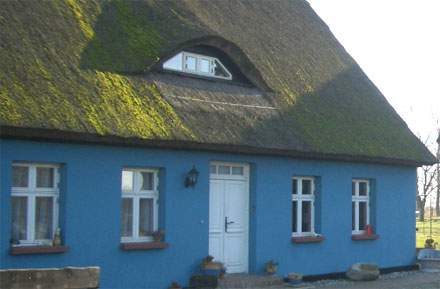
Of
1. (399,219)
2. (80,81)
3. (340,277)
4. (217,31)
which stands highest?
(217,31)

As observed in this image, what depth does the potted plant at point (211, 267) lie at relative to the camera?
15258mm

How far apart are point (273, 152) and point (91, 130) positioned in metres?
4.38

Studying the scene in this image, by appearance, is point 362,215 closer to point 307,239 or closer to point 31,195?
point 307,239

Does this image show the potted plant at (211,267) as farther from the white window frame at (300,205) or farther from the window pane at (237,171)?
the white window frame at (300,205)

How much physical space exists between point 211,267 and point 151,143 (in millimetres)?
2648

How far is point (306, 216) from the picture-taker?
18234 mm

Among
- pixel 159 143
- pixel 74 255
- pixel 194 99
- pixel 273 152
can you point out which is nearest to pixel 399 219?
pixel 273 152

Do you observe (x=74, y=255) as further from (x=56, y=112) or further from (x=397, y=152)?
(x=397, y=152)

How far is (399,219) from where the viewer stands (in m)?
21.0

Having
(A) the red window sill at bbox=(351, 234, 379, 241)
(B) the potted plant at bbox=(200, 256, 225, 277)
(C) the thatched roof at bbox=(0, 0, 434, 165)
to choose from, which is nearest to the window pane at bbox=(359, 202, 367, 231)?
(A) the red window sill at bbox=(351, 234, 379, 241)

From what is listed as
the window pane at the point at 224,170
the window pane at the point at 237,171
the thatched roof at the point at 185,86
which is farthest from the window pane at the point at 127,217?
the window pane at the point at 237,171

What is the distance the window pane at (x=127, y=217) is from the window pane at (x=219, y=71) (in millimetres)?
3921

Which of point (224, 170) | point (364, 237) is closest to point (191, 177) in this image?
point (224, 170)

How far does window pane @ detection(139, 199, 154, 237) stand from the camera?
14797mm
